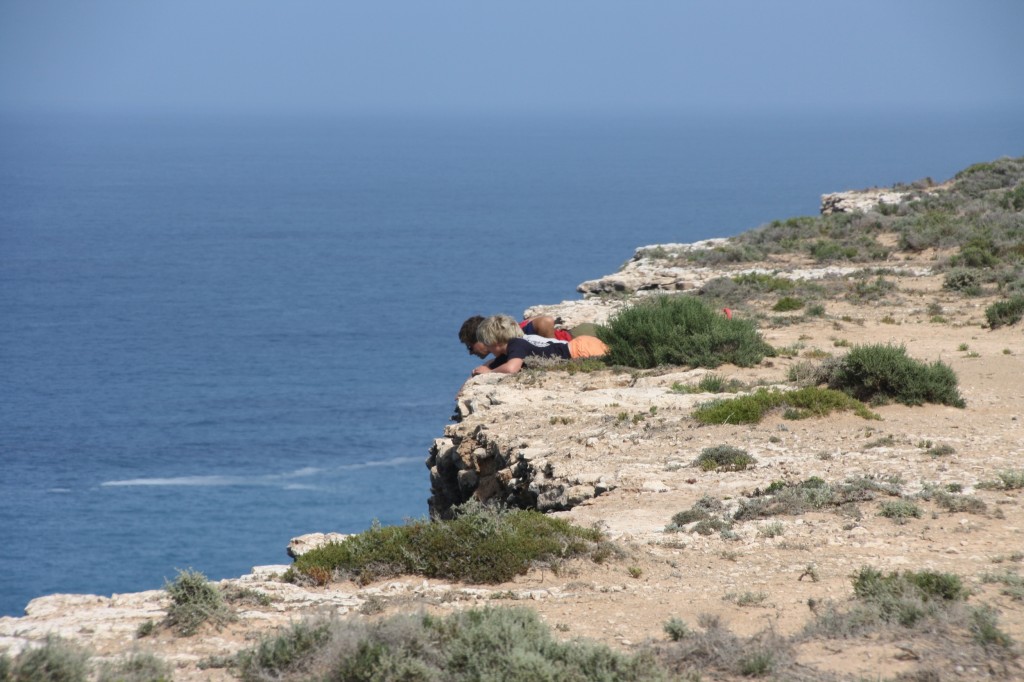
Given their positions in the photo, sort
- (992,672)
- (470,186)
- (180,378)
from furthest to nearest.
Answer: (470,186) < (180,378) < (992,672)

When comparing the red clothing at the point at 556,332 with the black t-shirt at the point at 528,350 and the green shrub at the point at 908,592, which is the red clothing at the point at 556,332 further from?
the green shrub at the point at 908,592

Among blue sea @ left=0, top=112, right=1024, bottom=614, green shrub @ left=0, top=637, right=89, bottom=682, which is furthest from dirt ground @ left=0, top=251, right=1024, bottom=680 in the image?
blue sea @ left=0, top=112, right=1024, bottom=614

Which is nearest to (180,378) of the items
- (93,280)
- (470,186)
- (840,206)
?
(93,280)

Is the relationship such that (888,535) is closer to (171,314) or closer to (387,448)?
(387,448)

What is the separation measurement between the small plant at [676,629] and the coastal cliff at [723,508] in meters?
0.16

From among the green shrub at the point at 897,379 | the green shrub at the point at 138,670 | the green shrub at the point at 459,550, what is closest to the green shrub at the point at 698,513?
the green shrub at the point at 459,550

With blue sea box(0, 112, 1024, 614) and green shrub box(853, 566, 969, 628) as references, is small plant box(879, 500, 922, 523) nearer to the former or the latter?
green shrub box(853, 566, 969, 628)

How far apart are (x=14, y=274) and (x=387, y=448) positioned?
6285 cm

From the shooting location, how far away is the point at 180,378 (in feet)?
246

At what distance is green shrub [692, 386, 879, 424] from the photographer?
503 inches

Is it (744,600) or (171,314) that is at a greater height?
(744,600)

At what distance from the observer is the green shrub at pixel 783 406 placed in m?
12.8

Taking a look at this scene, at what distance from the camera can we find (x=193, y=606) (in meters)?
7.13

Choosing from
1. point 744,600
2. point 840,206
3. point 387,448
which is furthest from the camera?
point 387,448
